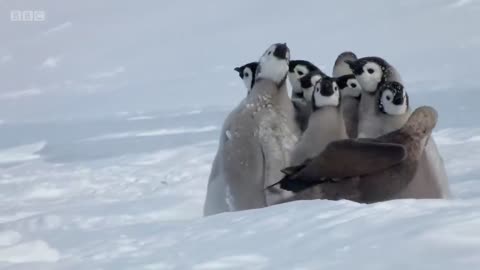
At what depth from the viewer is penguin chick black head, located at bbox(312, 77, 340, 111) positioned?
3.57 m

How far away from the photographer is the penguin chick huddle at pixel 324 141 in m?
3.25

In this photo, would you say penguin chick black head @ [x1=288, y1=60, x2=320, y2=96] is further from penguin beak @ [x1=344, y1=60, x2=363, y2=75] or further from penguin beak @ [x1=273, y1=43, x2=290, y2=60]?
penguin beak @ [x1=344, y1=60, x2=363, y2=75]

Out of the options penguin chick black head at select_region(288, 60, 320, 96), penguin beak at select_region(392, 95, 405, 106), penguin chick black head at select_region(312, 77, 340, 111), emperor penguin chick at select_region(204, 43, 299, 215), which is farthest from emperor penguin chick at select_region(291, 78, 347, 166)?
penguin chick black head at select_region(288, 60, 320, 96)

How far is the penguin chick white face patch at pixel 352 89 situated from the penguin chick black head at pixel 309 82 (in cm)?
13

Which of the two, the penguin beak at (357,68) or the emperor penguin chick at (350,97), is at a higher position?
the penguin beak at (357,68)

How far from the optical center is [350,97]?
13.0ft

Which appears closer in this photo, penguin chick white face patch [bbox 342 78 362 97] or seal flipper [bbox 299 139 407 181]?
seal flipper [bbox 299 139 407 181]

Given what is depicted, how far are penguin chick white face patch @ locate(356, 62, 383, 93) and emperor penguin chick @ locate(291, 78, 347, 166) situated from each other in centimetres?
17

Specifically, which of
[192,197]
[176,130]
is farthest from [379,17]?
[192,197]

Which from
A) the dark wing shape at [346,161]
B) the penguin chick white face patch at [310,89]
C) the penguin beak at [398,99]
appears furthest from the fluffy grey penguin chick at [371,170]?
the penguin chick white face patch at [310,89]

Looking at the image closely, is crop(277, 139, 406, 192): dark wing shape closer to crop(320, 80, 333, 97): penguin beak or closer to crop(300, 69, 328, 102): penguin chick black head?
crop(320, 80, 333, 97): penguin beak

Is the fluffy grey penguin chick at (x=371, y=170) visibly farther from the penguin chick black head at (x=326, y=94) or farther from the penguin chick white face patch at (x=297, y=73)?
the penguin chick white face patch at (x=297, y=73)

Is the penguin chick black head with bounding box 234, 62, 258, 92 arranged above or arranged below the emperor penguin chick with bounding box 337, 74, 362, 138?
above

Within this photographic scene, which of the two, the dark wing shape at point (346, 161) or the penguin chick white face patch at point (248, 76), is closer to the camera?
the dark wing shape at point (346, 161)
